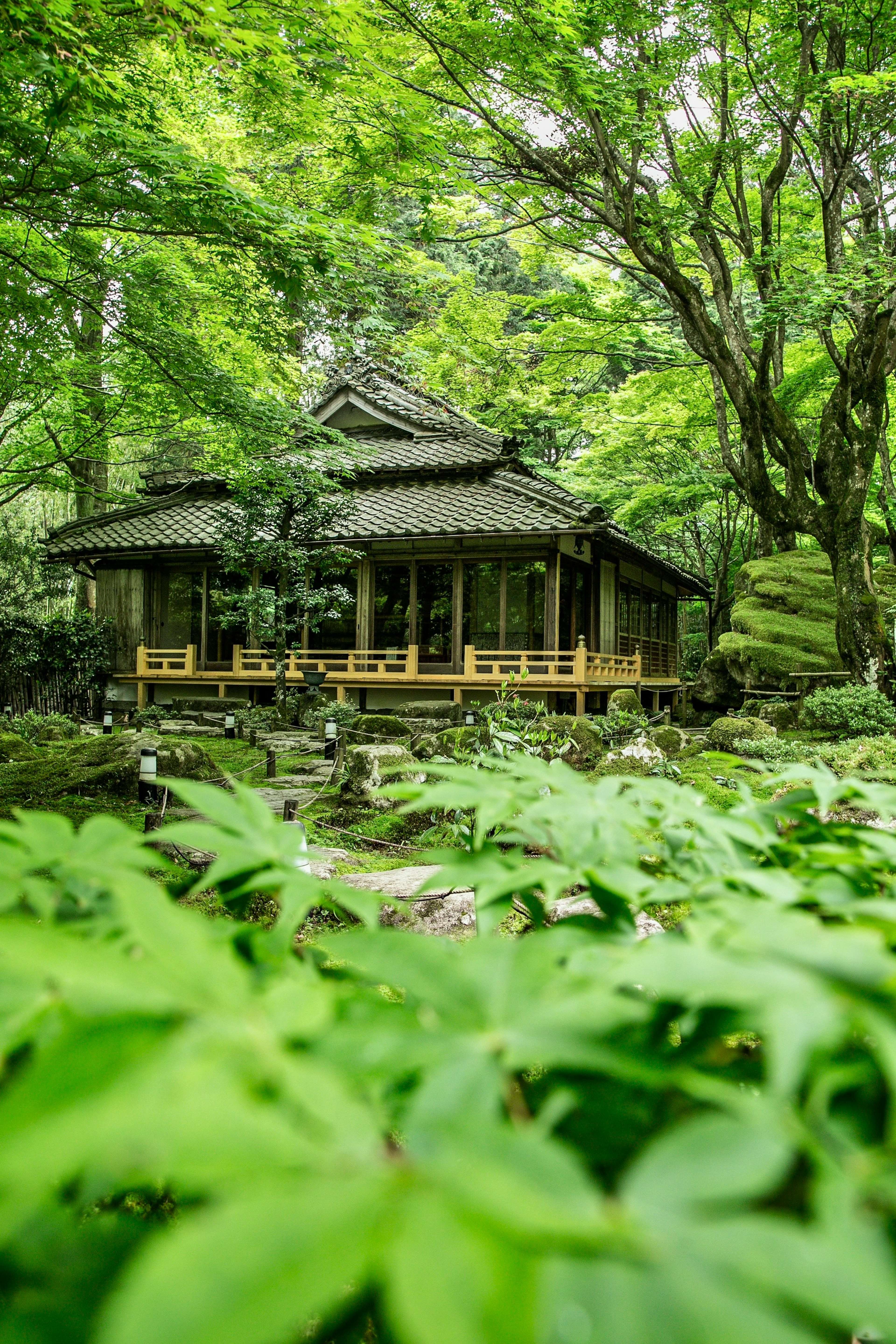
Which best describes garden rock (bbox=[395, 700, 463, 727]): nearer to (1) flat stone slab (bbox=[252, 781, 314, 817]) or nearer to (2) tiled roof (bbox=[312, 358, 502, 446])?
(1) flat stone slab (bbox=[252, 781, 314, 817])

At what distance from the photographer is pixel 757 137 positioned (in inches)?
356

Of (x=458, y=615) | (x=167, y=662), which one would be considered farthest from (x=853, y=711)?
(x=167, y=662)

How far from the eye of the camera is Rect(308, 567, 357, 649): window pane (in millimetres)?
15625

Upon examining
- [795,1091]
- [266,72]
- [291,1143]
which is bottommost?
[795,1091]

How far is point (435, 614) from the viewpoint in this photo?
15531mm

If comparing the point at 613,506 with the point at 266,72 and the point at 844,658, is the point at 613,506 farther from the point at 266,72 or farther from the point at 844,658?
the point at 266,72

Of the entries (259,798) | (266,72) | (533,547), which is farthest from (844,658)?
(259,798)

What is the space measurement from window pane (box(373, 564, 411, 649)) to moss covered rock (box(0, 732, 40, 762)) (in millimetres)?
7550

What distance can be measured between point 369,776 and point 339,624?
963cm

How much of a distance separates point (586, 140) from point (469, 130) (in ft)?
4.47

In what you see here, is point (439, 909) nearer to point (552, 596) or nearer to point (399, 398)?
point (552, 596)

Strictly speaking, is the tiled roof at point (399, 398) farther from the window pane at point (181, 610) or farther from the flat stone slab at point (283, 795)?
the flat stone slab at point (283, 795)

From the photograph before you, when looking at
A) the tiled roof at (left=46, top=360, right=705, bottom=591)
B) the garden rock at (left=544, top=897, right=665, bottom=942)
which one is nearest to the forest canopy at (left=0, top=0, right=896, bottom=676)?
the tiled roof at (left=46, top=360, right=705, bottom=591)

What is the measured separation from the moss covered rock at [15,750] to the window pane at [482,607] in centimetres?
830
